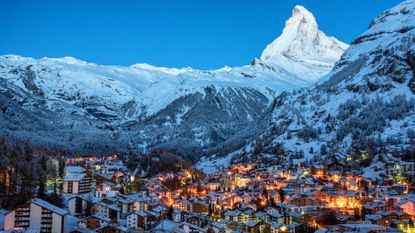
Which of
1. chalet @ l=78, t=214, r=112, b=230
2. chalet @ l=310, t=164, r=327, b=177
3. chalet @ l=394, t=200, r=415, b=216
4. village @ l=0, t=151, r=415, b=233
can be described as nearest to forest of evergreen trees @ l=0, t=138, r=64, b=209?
village @ l=0, t=151, r=415, b=233

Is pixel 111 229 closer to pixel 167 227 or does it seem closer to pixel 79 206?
pixel 167 227

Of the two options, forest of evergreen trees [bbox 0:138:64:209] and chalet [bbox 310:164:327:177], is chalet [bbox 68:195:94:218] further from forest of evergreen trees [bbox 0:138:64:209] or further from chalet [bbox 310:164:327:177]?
chalet [bbox 310:164:327:177]

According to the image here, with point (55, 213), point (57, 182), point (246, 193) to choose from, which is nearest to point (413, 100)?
point (246, 193)

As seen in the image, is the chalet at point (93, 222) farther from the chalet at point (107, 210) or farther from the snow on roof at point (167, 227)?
the chalet at point (107, 210)

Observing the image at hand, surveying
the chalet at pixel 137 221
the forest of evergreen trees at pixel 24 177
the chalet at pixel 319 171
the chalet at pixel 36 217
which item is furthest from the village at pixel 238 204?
the forest of evergreen trees at pixel 24 177

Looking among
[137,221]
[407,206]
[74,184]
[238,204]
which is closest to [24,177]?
[74,184]

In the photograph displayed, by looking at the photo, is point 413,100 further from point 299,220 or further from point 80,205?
point 80,205
